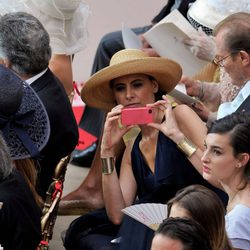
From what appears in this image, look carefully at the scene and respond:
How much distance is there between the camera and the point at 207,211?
302cm

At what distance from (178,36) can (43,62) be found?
903 millimetres

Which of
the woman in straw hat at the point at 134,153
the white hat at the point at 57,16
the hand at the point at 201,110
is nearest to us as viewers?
the woman in straw hat at the point at 134,153

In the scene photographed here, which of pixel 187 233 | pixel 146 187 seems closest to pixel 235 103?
pixel 146 187

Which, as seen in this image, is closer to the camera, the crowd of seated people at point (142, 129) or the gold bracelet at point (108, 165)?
the crowd of seated people at point (142, 129)

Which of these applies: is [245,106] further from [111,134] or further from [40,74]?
[40,74]

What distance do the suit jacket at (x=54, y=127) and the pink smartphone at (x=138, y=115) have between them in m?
0.36

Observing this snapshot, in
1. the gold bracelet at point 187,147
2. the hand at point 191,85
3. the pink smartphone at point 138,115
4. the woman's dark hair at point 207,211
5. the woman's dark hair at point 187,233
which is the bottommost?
the gold bracelet at point 187,147

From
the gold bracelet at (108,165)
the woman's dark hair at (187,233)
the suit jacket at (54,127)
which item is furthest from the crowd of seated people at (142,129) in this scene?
the woman's dark hair at (187,233)

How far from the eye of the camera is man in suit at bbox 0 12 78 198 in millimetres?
4160

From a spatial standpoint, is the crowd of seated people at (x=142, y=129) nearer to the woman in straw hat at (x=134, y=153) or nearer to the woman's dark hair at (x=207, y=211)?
the woman in straw hat at (x=134, y=153)

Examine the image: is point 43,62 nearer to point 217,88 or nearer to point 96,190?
point 217,88

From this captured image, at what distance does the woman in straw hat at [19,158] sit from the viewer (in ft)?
10.9

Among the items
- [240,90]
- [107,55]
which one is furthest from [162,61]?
[107,55]

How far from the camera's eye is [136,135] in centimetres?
441
